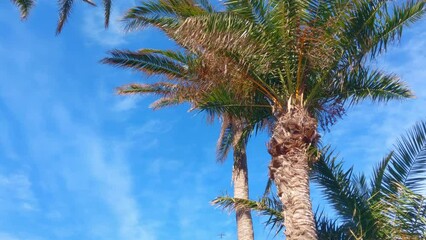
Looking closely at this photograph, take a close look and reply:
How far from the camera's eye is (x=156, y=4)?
39.5 feet

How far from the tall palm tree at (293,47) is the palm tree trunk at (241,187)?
450 centimetres

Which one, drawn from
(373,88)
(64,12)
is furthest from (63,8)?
(373,88)

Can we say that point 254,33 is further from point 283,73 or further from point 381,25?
point 381,25

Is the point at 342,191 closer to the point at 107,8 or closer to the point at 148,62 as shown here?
the point at 148,62

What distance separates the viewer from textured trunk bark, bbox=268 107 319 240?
957 centimetres

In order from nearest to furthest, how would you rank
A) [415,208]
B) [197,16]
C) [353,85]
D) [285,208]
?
[415,208] → [285,208] → [197,16] → [353,85]

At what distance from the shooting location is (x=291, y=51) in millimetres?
10828

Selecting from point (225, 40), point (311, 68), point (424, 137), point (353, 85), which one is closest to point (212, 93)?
point (225, 40)

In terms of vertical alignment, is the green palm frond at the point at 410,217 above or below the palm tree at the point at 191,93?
below

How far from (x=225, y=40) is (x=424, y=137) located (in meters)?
3.98

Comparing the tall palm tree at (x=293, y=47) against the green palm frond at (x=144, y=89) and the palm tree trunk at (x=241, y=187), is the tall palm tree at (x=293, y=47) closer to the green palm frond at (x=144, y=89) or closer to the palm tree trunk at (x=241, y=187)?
the palm tree trunk at (x=241, y=187)

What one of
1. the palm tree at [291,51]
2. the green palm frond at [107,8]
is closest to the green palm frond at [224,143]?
the green palm frond at [107,8]

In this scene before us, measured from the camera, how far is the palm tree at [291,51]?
10.4 m

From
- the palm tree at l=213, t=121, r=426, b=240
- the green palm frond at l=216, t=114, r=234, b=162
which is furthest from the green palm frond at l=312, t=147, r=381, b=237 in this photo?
the green palm frond at l=216, t=114, r=234, b=162
